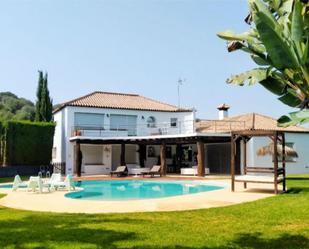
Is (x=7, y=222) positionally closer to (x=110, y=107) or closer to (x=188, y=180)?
(x=188, y=180)

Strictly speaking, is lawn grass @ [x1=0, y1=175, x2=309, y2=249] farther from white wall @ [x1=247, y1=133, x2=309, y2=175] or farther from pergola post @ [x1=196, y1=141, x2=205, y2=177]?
white wall @ [x1=247, y1=133, x2=309, y2=175]

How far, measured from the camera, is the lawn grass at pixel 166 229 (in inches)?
306

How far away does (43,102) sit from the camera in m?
42.4

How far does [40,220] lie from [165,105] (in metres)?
30.7

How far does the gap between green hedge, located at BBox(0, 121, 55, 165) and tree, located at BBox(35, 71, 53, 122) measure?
7.99 m

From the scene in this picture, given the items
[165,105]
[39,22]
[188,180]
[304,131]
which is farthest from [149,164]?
[39,22]

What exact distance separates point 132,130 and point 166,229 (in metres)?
27.7

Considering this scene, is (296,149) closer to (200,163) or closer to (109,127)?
(200,163)

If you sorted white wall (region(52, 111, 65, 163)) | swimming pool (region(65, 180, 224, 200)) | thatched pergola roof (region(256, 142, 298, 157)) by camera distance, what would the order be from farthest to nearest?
white wall (region(52, 111, 65, 163)) → thatched pergola roof (region(256, 142, 298, 157)) → swimming pool (region(65, 180, 224, 200))

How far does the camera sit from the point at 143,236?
8414 mm

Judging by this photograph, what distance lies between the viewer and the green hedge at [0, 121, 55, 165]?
3300 centimetres

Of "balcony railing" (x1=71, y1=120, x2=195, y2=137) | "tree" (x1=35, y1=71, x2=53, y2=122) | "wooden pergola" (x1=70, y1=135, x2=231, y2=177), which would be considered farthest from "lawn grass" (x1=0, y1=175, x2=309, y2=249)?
"tree" (x1=35, y1=71, x2=53, y2=122)

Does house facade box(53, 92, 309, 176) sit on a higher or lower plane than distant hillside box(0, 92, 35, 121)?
lower

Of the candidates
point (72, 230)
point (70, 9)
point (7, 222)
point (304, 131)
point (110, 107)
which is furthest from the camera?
point (110, 107)
